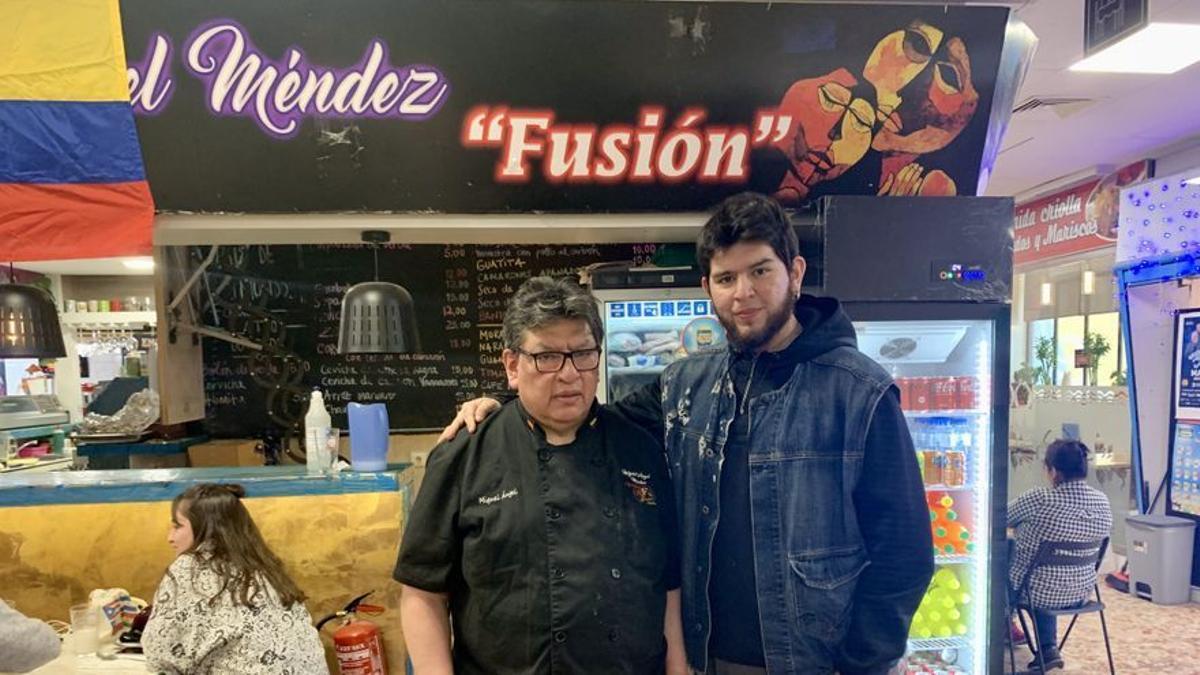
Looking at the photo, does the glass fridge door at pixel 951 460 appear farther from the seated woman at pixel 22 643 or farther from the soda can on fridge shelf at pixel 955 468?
the seated woman at pixel 22 643

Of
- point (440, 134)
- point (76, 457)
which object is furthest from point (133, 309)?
point (440, 134)

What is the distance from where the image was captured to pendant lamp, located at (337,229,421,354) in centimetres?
304

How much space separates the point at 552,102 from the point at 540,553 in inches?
78.3

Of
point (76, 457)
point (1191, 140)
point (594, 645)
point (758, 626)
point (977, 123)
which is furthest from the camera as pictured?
point (1191, 140)

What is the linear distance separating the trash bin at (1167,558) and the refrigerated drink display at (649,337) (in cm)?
463

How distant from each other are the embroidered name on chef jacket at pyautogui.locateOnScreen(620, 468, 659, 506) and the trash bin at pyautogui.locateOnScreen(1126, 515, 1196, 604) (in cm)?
590

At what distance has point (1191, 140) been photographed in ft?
20.8

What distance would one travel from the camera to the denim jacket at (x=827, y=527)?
→ 174 centimetres

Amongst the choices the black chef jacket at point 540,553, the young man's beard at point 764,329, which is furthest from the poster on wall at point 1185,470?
the black chef jacket at point 540,553

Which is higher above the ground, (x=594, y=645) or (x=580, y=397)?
A: (x=580, y=397)

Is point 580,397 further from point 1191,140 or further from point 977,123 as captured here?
point 1191,140

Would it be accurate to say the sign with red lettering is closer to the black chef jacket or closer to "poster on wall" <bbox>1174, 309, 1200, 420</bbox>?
"poster on wall" <bbox>1174, 309, 1200, 420</bbox>


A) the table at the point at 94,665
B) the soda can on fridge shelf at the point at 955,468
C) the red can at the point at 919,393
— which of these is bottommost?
the table at the point at 94,665

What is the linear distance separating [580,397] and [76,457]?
428 cm
